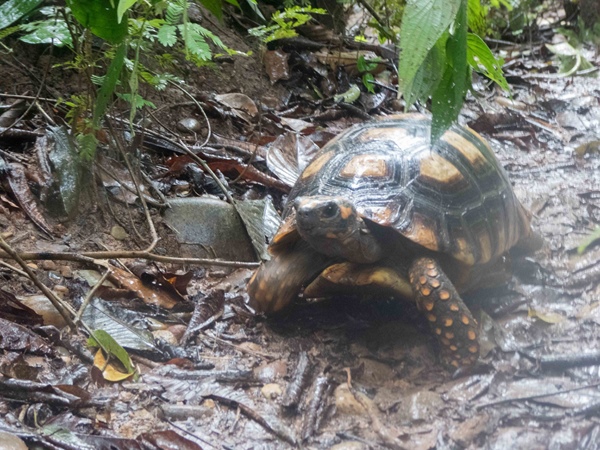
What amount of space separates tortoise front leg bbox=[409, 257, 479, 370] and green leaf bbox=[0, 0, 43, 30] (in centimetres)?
184

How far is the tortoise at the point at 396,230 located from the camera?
283cm

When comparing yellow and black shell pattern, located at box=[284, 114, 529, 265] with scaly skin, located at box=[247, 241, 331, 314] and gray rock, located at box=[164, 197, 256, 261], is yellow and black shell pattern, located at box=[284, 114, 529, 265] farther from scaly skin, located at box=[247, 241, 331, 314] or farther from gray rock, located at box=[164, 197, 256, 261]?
gray rock, located at box=[164, 197, 256, 261]

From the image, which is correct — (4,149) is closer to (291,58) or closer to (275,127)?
(275,127)

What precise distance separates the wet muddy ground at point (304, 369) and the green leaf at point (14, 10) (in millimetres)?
1116

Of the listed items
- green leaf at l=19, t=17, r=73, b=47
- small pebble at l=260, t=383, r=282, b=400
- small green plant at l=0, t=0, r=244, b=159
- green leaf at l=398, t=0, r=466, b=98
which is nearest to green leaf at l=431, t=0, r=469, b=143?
green leaf at l=398, t=0, r=466, b=98

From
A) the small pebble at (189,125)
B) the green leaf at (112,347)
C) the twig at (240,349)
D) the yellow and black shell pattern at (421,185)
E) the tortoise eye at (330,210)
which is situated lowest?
the twig at (240,349)

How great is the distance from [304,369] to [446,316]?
65 cm

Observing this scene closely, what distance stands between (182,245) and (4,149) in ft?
3.53

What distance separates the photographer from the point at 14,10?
6.13ft

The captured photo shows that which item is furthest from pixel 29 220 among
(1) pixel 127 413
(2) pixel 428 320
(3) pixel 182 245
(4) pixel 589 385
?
(4) pixel 589 385

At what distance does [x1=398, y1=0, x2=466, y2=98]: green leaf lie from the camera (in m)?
1.42

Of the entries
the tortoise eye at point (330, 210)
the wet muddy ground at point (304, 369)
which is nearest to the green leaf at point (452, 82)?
the wet muddy ground at point (304, 369)

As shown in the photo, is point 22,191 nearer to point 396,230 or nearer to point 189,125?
point 189,125

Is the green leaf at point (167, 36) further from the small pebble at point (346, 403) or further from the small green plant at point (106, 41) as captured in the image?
the small pebble at point (346, 403)
